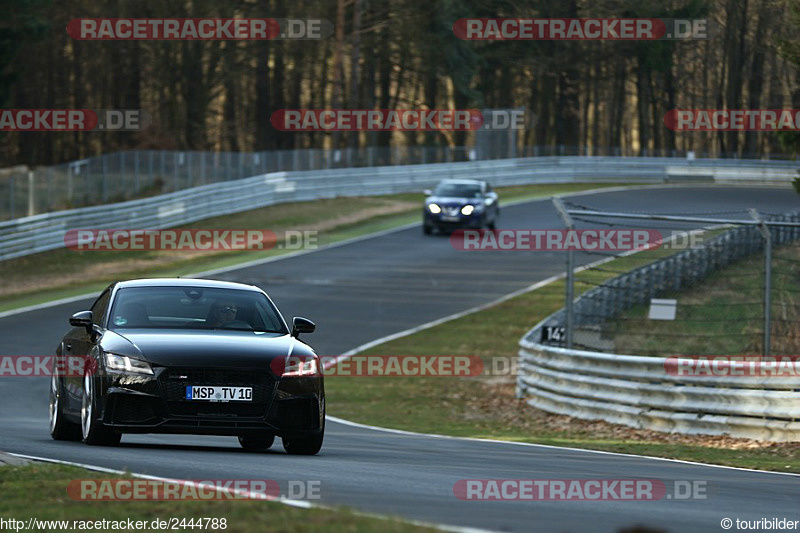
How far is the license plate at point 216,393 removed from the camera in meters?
10.5

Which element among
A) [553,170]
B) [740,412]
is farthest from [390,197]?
[740,412]

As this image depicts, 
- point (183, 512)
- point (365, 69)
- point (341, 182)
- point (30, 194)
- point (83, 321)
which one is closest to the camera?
point (183, 512)

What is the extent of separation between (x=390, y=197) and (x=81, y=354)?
3824 cm

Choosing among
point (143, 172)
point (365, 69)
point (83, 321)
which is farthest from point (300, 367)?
point (365, 69)

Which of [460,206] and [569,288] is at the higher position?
[569,288]

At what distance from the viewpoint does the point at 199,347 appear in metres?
10.7

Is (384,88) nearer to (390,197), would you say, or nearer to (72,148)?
(72,148)

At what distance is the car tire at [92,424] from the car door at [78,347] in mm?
181

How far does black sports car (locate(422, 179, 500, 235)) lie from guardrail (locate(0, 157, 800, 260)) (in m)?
6.47

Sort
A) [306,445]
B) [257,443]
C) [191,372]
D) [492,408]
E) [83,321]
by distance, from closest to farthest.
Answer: [191,372] → [306,445] → [83,321] → [257,443] → [492,408]

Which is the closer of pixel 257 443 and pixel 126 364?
pixel 126 364

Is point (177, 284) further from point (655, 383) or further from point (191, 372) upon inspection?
point (655, 383)

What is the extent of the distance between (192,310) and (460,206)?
89.2 feet

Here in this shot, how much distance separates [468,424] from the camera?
61.3 ft
